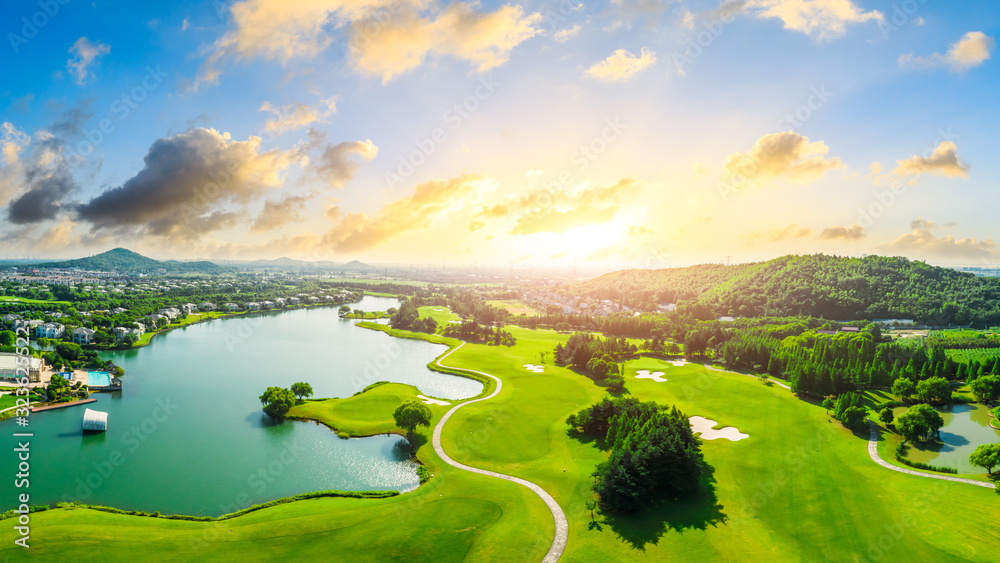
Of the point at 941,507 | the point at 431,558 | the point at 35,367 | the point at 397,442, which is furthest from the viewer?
the point at 35,367

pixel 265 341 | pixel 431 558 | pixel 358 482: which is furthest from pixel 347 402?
pixel 265 341

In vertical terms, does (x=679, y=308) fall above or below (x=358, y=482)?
above

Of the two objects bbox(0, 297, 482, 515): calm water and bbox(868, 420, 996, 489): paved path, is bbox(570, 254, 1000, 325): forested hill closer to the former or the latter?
bbox(868, 420, 996, 489): paved path

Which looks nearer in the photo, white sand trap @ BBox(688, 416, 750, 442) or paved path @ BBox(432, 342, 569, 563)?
paved path @ BBox(432, 342, 569, 563)

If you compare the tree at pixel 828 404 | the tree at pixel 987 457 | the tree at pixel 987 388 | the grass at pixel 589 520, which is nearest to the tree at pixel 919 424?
the grass at pixel 589 520

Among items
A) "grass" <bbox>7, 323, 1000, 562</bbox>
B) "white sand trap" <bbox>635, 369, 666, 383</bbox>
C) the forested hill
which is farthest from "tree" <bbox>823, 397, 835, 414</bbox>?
the forested hill

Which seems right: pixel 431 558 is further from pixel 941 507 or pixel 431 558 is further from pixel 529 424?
pixel 941 507
